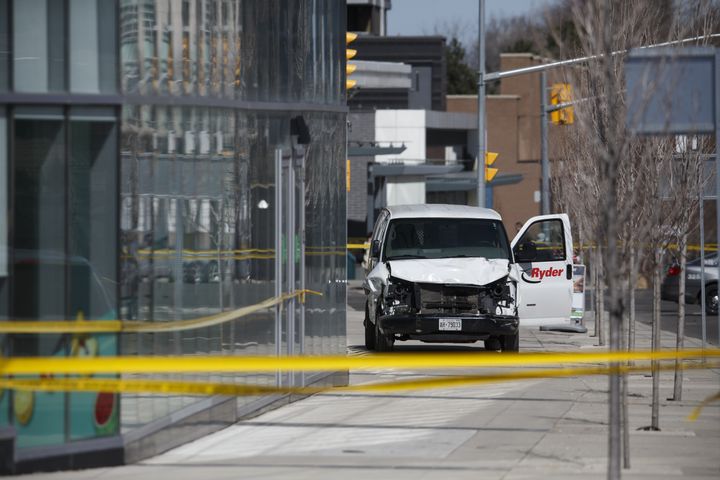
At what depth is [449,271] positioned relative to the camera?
18.5m

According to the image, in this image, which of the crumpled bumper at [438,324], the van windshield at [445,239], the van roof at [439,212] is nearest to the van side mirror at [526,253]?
the van windshield at [445,239]

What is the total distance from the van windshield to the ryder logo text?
3.21ft

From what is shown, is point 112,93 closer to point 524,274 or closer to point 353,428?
point 353,428

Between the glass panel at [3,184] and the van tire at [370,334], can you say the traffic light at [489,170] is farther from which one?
the glass panel at [3,184]

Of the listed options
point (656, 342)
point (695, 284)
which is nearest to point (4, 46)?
point (656, 342)

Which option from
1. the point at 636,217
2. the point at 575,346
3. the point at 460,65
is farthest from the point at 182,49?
the point at 460,65

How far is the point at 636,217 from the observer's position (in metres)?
16.4

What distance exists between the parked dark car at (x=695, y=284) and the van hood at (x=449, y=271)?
42.7 feet

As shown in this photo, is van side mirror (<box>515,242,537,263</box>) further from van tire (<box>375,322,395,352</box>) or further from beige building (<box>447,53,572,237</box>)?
beige building (<box>447,53,572,237</box>)

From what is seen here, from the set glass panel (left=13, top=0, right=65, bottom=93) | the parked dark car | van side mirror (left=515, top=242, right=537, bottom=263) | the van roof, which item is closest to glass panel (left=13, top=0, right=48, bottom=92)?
glass panel (left=13, top=0, right=65, bottom=93)

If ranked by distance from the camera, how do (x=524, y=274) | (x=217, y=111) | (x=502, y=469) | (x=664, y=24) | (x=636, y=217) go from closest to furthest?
1. (x=502, y=469)
2. (x=217, y=111)
3. (x=636, y=217)
4. (x=664, y=24)
5. (x=524, y=274)

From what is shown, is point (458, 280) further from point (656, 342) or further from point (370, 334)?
point (656, 342)

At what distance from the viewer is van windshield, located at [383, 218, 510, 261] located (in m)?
19.6

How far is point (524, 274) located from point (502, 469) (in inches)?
431
